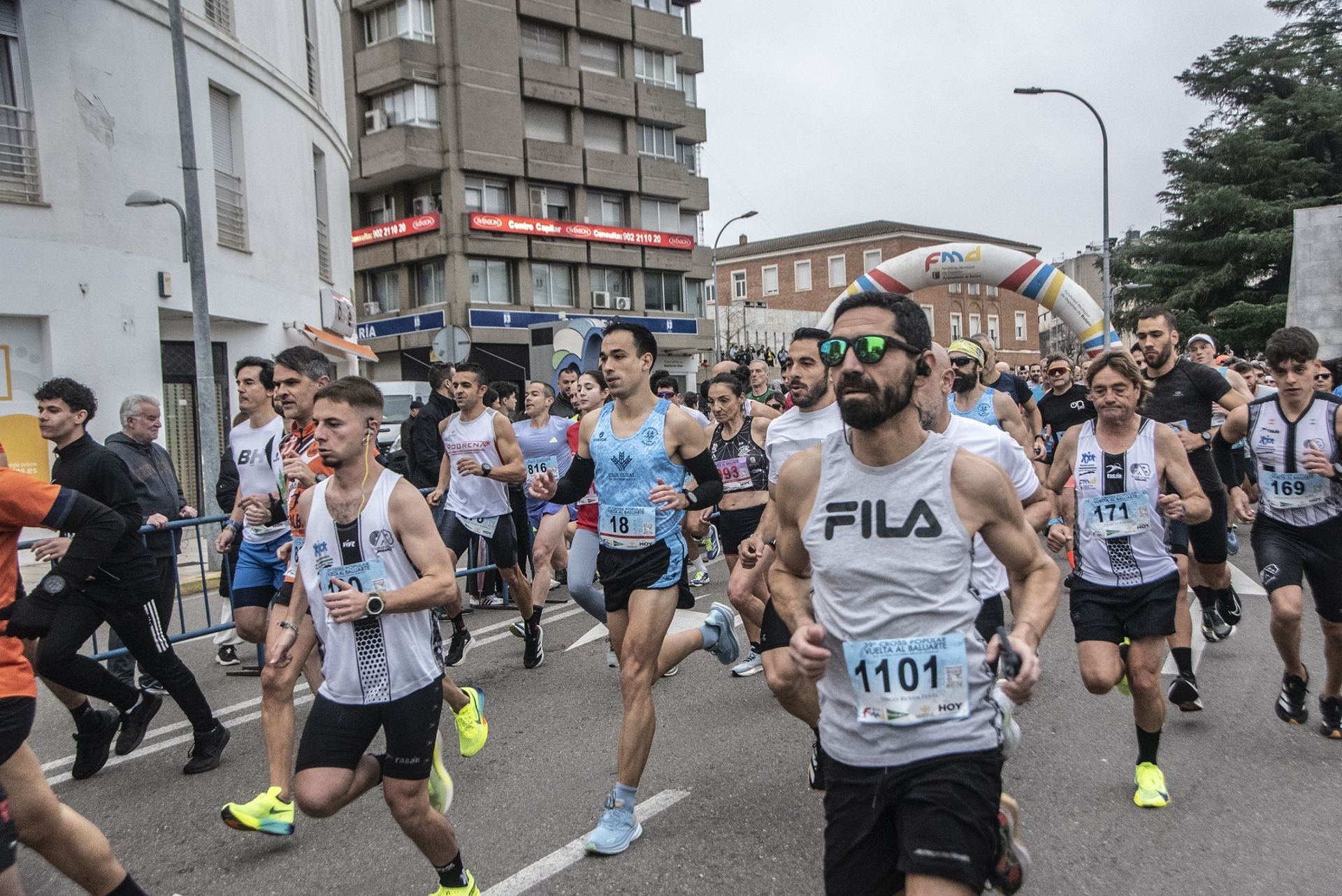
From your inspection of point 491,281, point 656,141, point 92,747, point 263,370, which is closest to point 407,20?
point 491,281

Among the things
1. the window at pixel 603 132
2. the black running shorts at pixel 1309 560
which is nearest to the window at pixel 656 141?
the window at pixel 603 132

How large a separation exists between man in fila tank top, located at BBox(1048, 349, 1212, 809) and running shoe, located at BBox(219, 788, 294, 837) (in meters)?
3.37

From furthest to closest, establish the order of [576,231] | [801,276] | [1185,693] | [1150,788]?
[801,276], [576,231], [1185,693], [1150,788]

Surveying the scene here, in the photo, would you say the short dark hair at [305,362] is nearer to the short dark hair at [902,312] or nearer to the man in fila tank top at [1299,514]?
the short dark hair at [902,312]

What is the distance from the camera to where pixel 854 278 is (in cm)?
6353

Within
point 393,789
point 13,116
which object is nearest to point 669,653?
point 393,789

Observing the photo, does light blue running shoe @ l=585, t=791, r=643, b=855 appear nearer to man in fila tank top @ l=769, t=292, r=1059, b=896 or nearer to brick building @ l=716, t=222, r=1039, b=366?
man in fila tank top @ l=769, t=292, r=1059, b=896

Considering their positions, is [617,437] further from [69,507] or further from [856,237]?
[856,237]

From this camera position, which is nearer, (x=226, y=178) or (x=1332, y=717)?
(x=1332, y=717)

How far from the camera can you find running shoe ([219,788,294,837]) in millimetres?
3812

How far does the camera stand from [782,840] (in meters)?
3.96

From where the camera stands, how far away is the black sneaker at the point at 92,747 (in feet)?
16.4

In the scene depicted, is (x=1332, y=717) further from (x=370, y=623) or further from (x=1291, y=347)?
(x=370, y=623)

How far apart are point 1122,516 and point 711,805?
228 centimetres
